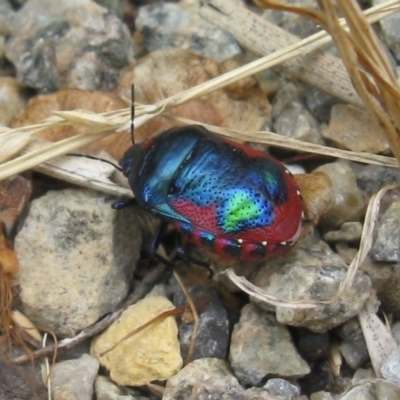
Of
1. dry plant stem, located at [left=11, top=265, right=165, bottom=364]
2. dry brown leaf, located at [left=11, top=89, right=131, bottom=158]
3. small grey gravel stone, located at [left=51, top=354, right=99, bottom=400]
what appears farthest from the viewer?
dry brown leaf, located at [left=11, top=89, right=131, bottom=158]

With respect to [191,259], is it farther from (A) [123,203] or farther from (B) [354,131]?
(B) [354,131]

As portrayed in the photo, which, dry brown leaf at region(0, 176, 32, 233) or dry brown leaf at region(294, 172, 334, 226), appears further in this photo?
dry brown leaf at region(0, 176, 32, 233)

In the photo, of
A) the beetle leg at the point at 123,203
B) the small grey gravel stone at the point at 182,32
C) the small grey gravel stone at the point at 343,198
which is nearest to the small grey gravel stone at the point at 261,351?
the small grey gravel stone at the point at 343,198

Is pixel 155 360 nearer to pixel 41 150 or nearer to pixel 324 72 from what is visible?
pixel 41 150

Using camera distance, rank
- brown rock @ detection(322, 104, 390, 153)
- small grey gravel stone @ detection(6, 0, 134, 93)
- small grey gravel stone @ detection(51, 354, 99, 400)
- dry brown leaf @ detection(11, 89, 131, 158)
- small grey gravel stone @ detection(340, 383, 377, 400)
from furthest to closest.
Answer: small grey gravel stone @ detection(6, 0, 134, 93)
dry brown leaf @ detection(11, 89, 131, 158)
brown rock @ detection(322, 104, 390, 153)
small grey gravel stone @ detection(51, 354, 99, 400)
small grey gravel stone @ detection(340, 383, 377, 400)

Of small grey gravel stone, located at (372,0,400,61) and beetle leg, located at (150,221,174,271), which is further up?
small grey gravel stone, located at (372,0,400,61)

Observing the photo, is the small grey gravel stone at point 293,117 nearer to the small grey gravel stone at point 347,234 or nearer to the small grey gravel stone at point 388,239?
the small grey gravel stone at point 347,234

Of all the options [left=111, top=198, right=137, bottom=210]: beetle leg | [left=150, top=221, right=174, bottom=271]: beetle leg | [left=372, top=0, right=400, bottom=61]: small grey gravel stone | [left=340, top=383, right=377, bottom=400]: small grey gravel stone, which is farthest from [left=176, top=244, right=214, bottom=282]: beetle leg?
[left=372, top=0, right=400, bottom=61]: small grey gravel stone

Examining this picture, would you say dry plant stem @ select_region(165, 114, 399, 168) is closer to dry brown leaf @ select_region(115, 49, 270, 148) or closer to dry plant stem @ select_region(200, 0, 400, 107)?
dry brown leaf @ select_region(115, 49, 270, 148)
